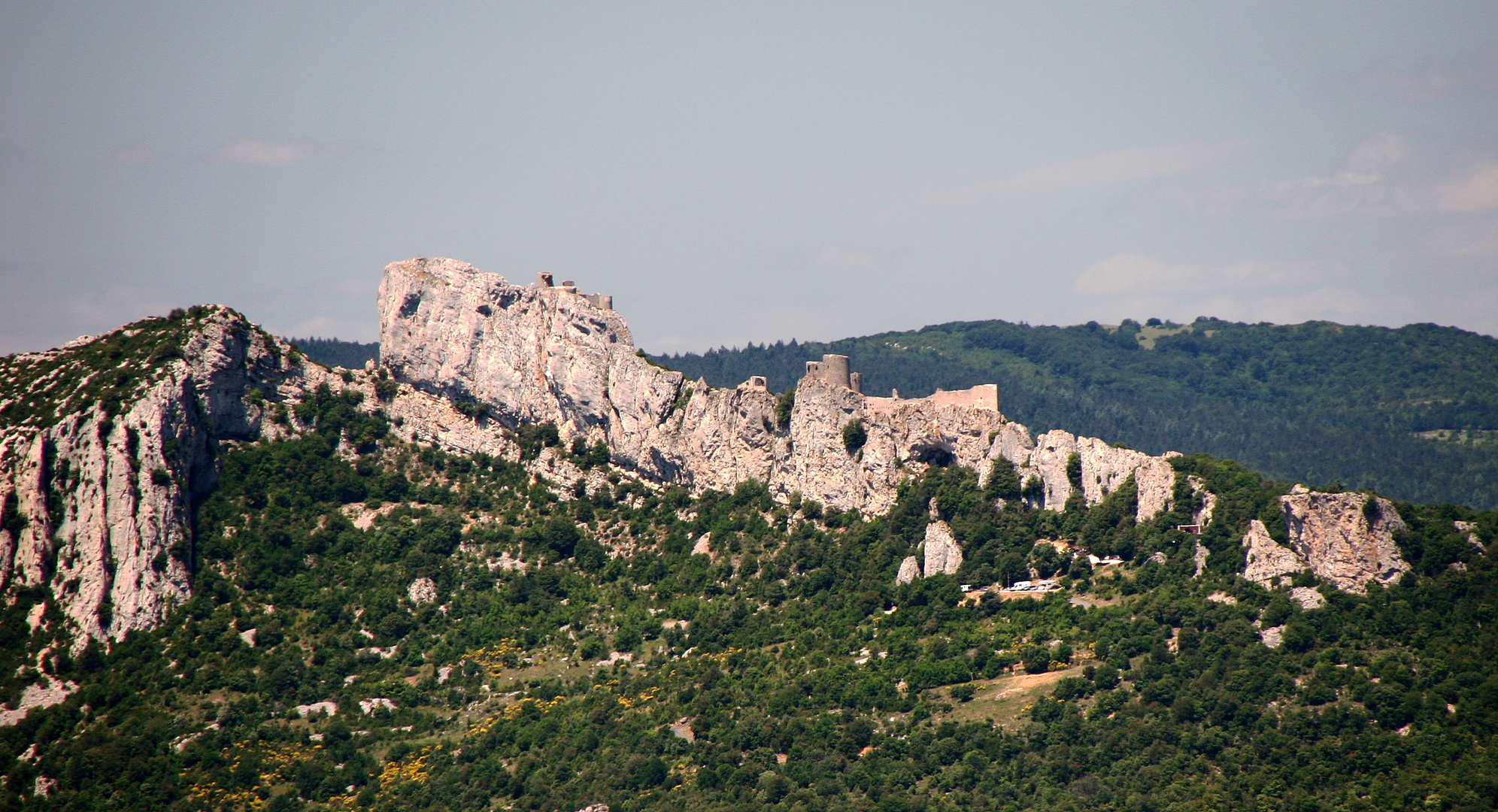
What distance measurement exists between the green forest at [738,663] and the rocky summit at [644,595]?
0.21 m

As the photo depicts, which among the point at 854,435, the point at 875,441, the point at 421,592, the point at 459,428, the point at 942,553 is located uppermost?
the point at 459,428

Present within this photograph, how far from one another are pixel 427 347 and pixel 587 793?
127ft

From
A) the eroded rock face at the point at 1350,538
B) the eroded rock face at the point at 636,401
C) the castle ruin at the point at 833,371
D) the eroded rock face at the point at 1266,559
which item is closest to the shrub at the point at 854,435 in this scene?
the eroded rock face at the point at 636,401

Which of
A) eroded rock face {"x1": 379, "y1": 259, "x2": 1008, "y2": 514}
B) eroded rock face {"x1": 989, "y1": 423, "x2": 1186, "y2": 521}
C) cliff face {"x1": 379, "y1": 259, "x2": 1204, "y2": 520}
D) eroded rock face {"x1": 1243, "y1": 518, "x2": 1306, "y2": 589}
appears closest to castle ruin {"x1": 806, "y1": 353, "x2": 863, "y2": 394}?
cliff face {"x1": 379, "y1": 259, "x2": 1204, "y2": 520}

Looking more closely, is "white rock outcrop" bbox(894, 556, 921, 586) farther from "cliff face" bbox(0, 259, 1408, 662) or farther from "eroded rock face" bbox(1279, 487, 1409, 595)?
"eroded rock face" bbox(1279, 487, 1409, 595)

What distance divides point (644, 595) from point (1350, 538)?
4115cm

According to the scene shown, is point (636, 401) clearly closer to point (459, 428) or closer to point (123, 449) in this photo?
point (459, 428)

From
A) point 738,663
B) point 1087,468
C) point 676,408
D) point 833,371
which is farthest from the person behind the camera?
point 833,371

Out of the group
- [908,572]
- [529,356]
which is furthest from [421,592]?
[908,572]

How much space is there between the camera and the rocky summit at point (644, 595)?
9412cm

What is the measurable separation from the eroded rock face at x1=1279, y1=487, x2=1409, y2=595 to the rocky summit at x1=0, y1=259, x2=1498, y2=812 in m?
0.16

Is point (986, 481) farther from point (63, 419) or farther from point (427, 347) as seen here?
point (63, 419)

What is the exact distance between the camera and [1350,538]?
98625mm

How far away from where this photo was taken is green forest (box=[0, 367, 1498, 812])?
92250 mm
